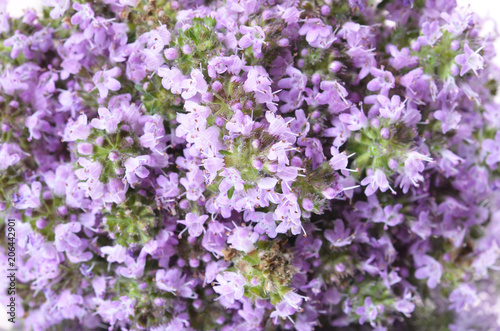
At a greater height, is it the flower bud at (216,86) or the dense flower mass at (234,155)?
the flower bud at (216,86)

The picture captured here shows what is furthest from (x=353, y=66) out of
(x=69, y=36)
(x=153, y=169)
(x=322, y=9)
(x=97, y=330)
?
(x=97, y=330)

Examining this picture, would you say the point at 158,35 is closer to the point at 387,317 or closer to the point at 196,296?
the point at 196,296

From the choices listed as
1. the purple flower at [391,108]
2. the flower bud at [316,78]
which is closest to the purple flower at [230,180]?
the flower bud at [316,78]

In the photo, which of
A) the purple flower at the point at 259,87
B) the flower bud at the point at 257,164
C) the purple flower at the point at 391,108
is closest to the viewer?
the flower bud at the point at 257,164

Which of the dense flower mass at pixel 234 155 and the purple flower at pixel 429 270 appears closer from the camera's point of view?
the dense flower mass at pixel 234 155

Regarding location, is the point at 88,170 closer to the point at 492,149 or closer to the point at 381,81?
the point at 381,81

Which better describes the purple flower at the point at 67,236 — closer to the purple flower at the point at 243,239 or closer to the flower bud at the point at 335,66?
the purple flower at the point at 243,239
